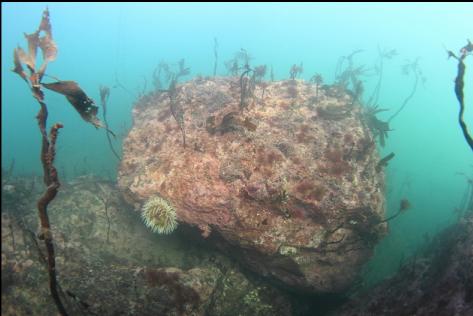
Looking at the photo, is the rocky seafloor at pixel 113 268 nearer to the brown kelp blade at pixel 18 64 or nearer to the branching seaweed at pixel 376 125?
the brown kelp blade at pixel 18 64

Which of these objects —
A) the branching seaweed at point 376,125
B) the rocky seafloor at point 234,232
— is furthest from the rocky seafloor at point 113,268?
the branching seaweed at point 376,125

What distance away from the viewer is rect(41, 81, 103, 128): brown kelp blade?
139 inches

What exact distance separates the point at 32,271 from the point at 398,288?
559cm

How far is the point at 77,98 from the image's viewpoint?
12.2 feet

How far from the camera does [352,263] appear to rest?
5.92 metres

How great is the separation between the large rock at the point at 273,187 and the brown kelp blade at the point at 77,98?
7.90 ft

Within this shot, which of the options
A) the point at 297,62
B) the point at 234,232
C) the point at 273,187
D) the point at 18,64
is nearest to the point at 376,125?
the point at 273,187

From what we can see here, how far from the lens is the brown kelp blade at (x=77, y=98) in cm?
352

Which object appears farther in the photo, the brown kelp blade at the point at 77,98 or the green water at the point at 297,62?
the green water at the point at 297,62

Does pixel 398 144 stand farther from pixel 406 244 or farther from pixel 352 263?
pixel 352 263

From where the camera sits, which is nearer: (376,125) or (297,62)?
(376,125)

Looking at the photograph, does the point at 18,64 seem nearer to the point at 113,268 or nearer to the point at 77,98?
the point at 77,98

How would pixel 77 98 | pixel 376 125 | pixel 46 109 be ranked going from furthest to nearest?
pixel 376 125, pixel 77 98, pixel 46 109

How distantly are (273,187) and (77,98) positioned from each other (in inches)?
137
